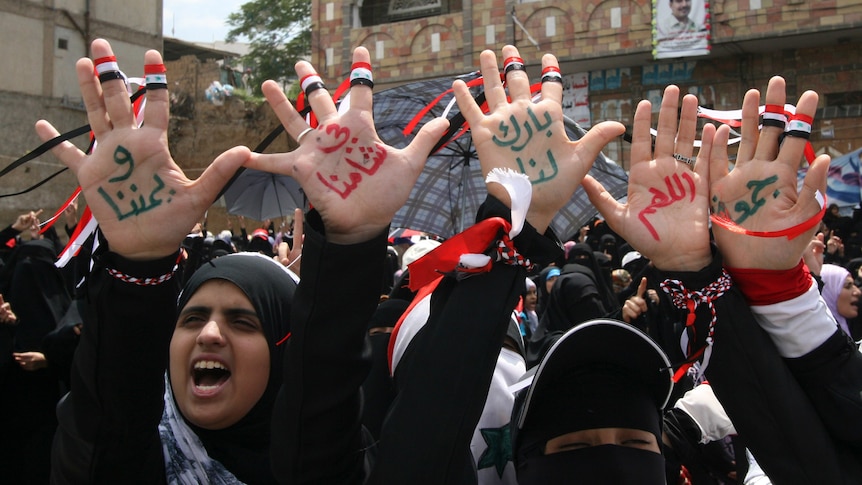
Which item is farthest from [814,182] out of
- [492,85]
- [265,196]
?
[265,196]

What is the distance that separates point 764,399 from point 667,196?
48 centimetres

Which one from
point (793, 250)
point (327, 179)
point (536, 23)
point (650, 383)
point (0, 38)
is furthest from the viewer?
point (0, 38)

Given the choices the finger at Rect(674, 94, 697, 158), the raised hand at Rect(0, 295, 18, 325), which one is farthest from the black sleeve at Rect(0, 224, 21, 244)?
the finger at Rect(674, 94, 697, 158)

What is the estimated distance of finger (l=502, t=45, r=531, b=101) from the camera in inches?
66.3

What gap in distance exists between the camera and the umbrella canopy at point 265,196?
6246 millimetres

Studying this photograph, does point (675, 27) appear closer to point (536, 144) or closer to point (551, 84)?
point (551, 84)

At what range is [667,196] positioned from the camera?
1792 mm

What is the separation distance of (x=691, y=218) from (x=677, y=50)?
15.8 m

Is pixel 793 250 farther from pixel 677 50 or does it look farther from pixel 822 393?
pixel 677 50

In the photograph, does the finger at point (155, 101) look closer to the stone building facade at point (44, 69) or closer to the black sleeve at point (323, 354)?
the black sleeve at point (323, 354)

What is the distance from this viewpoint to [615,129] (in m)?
1.69

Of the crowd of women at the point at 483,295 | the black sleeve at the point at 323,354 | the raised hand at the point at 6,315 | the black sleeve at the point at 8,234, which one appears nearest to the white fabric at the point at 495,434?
the crowd of women at the point at 483,295

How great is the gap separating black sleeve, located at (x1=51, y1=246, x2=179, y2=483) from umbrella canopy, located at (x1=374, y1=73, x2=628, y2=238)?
2.28 m

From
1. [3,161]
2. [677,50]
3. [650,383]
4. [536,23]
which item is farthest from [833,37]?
[3,161]
